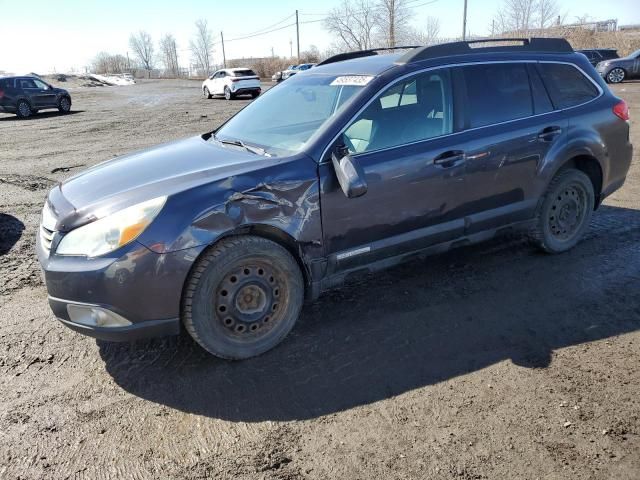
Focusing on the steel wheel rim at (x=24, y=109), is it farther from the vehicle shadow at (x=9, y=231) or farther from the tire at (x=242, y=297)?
the tire at (x=242, y=297)

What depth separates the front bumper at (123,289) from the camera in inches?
112

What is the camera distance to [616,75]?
25219 mm

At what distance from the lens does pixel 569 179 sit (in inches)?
185

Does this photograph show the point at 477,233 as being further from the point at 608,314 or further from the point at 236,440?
the point at 236,440

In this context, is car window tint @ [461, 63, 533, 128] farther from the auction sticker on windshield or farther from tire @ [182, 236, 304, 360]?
tire @ [182, 236, 304, 360]

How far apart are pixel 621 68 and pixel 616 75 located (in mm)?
364

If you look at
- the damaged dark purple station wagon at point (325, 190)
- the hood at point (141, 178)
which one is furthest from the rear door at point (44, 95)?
the hood at point (141, 178)

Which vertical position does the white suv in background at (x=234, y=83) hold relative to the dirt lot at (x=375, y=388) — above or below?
above

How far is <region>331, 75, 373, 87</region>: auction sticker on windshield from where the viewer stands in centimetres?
374

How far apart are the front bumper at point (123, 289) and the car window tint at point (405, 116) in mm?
1425

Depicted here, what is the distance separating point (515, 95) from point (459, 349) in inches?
89.4

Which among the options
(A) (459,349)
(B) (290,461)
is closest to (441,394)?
(A) (459,349)

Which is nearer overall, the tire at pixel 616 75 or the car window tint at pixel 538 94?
the car window tint at pixel 538 94

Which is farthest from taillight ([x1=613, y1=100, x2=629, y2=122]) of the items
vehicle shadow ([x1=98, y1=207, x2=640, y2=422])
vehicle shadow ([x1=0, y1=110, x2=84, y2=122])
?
vehicle shadow ([x1=0, y1=110, x2=84, y2=122])
